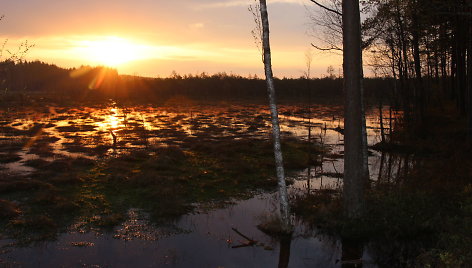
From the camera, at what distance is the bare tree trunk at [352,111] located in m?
11.1

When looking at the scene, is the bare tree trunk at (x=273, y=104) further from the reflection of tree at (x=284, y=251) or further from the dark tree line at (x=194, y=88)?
the dark tree line at (x=194, y=88)

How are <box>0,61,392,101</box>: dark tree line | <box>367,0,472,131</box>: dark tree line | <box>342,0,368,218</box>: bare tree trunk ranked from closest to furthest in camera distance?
<box>342,0,368,218</box>: bare tree trunk, <box>367,0,472,131</box>: dark tree line, <box>0,61,392,101</box>: dark tree line

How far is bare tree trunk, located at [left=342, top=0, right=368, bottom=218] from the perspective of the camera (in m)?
11.1

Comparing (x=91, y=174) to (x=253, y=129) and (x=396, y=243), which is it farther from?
(x=253, y=129)

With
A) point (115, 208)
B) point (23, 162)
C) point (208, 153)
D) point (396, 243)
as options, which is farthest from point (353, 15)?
point (23, 162)

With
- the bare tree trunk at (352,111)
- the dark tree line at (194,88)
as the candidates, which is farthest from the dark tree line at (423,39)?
the dark tree line at (194,88)

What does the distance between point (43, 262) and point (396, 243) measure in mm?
9947

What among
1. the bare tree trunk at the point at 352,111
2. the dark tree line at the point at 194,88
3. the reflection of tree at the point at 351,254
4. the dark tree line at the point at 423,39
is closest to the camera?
the reflection of tree at the point at 351,254

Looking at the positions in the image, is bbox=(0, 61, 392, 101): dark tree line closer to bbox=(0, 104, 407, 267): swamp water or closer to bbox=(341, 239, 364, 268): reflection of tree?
bbox=(0, 104, 407, 267): swamp water

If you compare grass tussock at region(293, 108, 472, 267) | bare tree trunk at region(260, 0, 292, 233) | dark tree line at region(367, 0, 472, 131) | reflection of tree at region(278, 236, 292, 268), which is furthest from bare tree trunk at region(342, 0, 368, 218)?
dark tree line at region(367, 0, 472, 131)

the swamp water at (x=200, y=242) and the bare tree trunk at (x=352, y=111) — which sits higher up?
the bare tree trunk at (x=352, y=111)

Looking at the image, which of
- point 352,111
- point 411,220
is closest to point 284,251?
point 411,220

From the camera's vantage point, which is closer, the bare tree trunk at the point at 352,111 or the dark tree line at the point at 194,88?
the bare tree trunk at the point at 352,111

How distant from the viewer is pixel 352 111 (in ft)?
37.0
